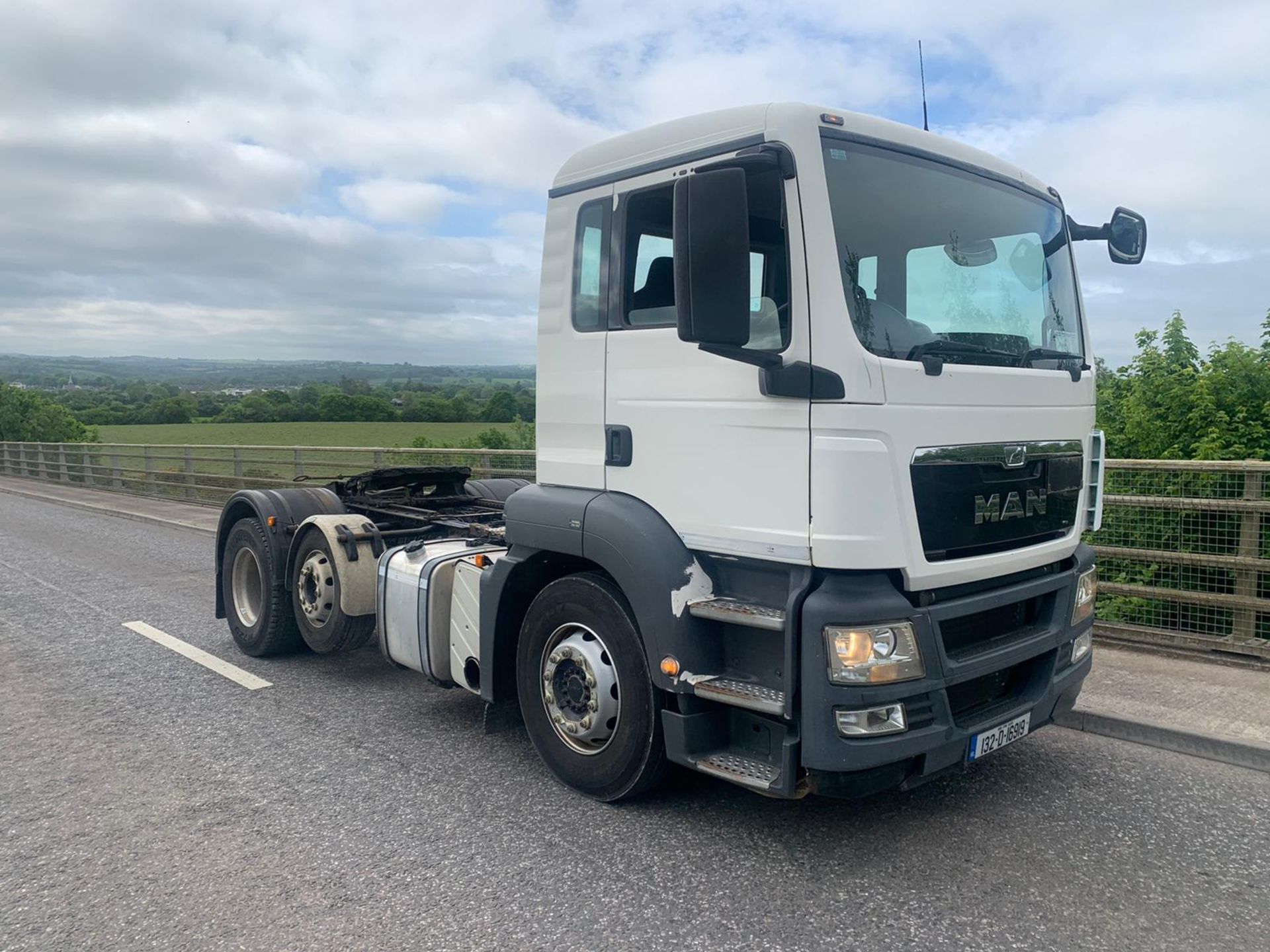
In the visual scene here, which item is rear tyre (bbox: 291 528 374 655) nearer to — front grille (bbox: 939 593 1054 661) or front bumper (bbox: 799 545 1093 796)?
front bumper (bbox: 799 545 1093 796)

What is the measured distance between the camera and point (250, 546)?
6707 millimetres

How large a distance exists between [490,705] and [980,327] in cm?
307

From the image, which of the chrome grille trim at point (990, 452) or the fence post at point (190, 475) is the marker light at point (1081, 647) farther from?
the fence post at point (190, 475)

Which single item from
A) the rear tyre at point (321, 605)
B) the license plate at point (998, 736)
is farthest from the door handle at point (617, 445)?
the rear tyre at point (321, 605)

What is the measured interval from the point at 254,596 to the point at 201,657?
0.53 meters

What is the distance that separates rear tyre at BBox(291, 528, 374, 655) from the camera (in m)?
5.94

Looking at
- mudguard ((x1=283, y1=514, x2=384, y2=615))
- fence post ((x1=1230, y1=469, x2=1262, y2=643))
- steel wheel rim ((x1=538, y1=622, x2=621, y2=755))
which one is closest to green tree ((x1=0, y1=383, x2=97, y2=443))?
mudguard ((x1=283, y1=514, x2=384, y2=615))

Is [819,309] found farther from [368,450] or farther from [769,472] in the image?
[368,450]

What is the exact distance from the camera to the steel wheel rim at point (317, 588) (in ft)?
19.8

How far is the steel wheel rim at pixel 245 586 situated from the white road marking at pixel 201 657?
1.14ft

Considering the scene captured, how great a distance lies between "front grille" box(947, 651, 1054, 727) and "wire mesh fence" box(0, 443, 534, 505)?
6301 mm

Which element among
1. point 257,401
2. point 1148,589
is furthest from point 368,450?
point 257,401

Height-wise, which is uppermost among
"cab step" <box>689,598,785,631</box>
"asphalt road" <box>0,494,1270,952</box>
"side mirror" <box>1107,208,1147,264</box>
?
"side mirror" <box>1107,208,1147,264</box>

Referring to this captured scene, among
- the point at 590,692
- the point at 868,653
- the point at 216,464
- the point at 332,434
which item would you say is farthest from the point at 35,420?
the point at 868,653
